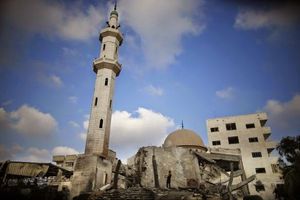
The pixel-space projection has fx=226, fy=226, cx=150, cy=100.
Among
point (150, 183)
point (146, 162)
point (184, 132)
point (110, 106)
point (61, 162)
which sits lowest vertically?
point (150, 183)

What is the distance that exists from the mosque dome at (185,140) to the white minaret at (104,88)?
7953mm

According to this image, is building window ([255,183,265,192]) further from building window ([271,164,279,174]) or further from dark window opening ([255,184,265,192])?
building window ([271,164,279,174])

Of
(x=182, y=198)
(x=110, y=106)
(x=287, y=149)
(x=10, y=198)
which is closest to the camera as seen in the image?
(x=182, y=198)

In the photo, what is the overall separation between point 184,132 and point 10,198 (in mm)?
18819

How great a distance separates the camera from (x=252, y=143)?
34.6 meters

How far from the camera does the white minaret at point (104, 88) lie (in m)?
22.1

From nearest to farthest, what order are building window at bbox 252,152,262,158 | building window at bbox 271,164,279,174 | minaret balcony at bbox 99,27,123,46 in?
minaret balcony at bbox 99,27,123,46
building window at bbox 271,164,279,174
building window at bbox 252,152,262,158

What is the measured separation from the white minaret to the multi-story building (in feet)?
65.4

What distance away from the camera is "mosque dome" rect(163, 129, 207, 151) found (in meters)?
26.2

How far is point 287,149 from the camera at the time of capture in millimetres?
27375

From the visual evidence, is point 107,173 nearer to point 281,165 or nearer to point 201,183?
point 201,183

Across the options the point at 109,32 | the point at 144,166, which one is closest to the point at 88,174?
the point at 144,166

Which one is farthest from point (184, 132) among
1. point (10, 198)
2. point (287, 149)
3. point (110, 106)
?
point (10, 198)

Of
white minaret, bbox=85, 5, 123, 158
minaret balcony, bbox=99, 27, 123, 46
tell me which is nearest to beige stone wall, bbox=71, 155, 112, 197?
white minaret, bbox=85, 5, 123, 158
